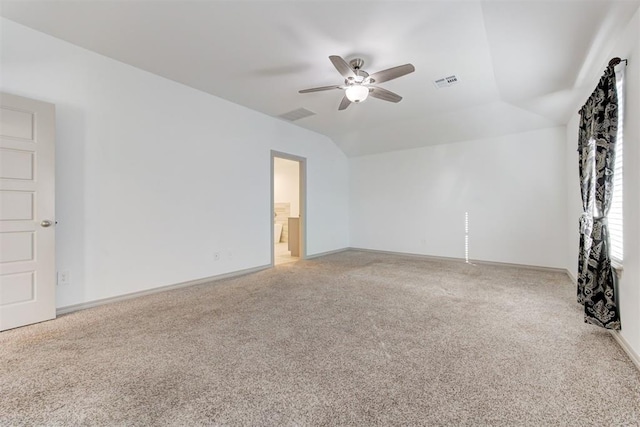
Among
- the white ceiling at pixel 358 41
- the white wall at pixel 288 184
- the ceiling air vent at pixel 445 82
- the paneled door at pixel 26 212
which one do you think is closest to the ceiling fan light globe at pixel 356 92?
the white ceiling at pixel 358 41

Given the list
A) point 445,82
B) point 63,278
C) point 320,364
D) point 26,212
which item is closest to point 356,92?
point 445,82

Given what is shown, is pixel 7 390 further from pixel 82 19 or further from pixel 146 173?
pixel 82 19

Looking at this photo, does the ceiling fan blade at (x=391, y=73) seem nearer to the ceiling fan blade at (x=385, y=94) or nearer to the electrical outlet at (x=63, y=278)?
the ceiling fan blade at (x=385, y=94)

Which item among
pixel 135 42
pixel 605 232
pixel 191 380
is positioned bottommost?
pixel 191 380

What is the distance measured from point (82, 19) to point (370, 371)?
12.4 ft

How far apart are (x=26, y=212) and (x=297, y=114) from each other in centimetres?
364

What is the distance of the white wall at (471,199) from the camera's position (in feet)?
15.1

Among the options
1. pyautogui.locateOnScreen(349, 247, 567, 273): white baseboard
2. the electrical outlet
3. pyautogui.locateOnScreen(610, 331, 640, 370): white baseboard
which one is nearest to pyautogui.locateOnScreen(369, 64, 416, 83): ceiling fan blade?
pyautogui.locateOnScreen(610, 331, 640, 370): white baseboard

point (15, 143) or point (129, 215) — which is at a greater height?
point (15, 143)

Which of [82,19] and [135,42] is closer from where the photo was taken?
[82,19]

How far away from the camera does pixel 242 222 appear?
452 cm

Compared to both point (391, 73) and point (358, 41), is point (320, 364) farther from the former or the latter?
point (358, 41)

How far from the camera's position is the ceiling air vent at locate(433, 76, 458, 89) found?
3.46 meters

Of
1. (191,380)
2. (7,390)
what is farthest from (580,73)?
(7,390)
